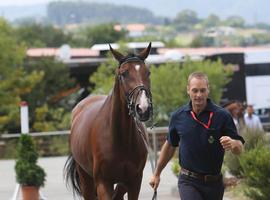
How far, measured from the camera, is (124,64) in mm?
8875

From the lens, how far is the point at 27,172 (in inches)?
547

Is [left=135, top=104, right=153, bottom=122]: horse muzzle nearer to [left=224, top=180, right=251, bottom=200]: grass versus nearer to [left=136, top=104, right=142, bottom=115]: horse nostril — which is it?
[left=136, top=104, right=142, bottom=115]: horse nostril

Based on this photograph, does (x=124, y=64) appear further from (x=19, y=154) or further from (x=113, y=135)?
(x=19, y=154)

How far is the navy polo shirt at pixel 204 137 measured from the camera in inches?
282

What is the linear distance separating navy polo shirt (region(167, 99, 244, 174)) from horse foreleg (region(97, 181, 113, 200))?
193 centimetres

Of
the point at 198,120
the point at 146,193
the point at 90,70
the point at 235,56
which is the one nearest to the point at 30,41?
the point at 90,70

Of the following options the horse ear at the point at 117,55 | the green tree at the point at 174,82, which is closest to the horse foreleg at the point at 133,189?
the horse ear at the point at 117,55

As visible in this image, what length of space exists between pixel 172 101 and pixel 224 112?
3159cm

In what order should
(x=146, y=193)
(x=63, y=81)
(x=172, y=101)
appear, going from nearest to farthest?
(x=146, y=193)
(x=172, y=101)
(x=63, y=81)

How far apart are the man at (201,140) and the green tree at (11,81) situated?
1267 inches

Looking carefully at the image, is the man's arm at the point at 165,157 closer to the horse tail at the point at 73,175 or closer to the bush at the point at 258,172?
the bush at the point at 258,172

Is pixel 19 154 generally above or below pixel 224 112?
below

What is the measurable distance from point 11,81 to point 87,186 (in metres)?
32.2

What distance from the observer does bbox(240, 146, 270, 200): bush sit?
10641 millimetres
